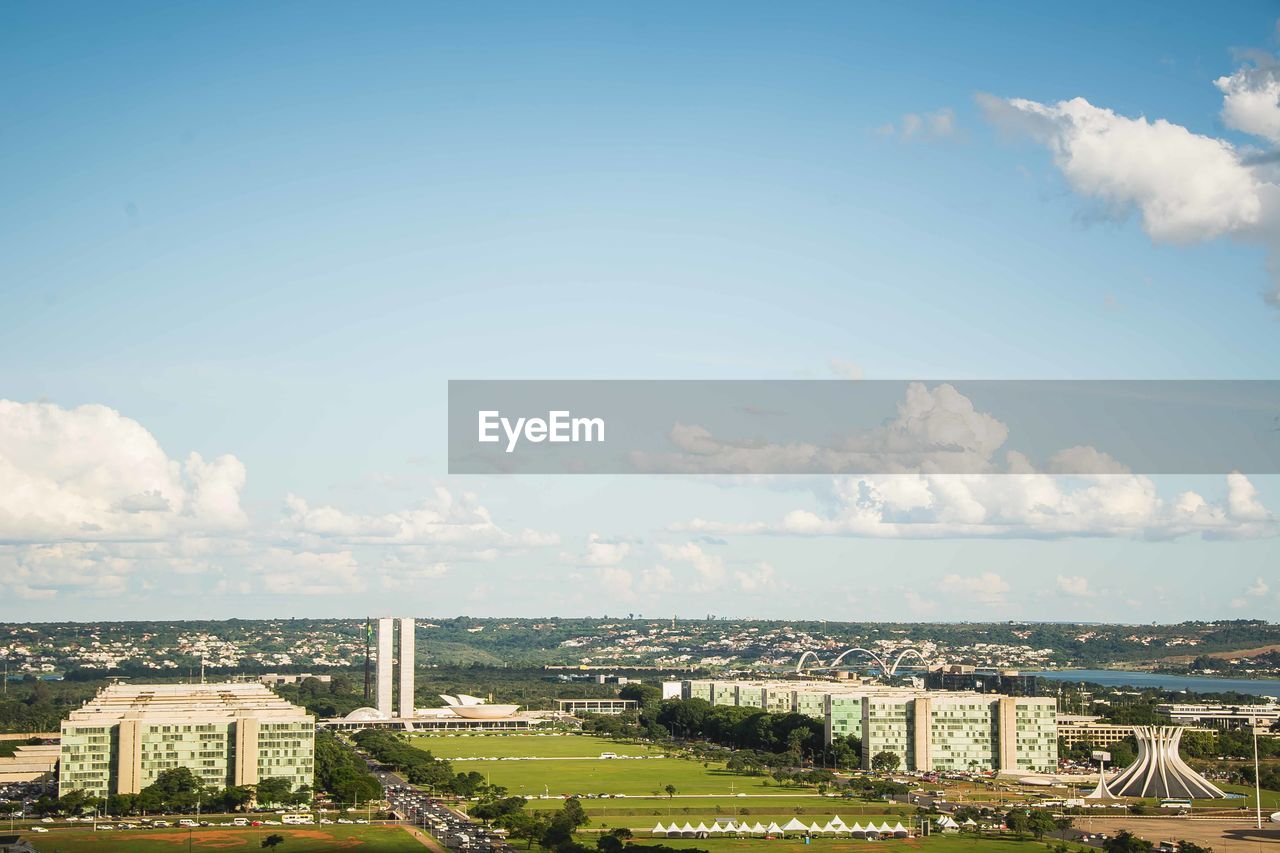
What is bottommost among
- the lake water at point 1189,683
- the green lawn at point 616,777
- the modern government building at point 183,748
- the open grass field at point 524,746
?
the lake water at point 1189,683

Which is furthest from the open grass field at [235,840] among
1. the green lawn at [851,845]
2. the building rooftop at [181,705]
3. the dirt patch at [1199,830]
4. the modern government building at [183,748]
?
the dirt patch at [1199,830]

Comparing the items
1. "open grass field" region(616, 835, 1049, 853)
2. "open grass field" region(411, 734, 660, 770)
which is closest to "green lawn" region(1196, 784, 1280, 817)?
"open grass field" region(616, 835, 1049, 853)

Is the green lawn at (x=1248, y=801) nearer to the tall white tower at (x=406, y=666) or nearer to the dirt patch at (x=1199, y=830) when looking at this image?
the dirt patch at (x=1199, y=830)

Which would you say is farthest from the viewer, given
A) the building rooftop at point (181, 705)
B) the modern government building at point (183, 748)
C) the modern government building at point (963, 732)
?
the modern government building at point (963, 732)

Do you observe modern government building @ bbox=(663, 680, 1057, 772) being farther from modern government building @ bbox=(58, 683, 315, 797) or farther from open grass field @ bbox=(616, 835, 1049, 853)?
modern government building @ bbox=(58, 683, 315, 797)

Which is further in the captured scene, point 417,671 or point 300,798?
point 417,671

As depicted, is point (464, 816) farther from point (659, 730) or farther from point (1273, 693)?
point (1273, 693)

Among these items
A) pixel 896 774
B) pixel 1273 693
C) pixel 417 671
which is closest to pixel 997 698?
pixel 896 774
